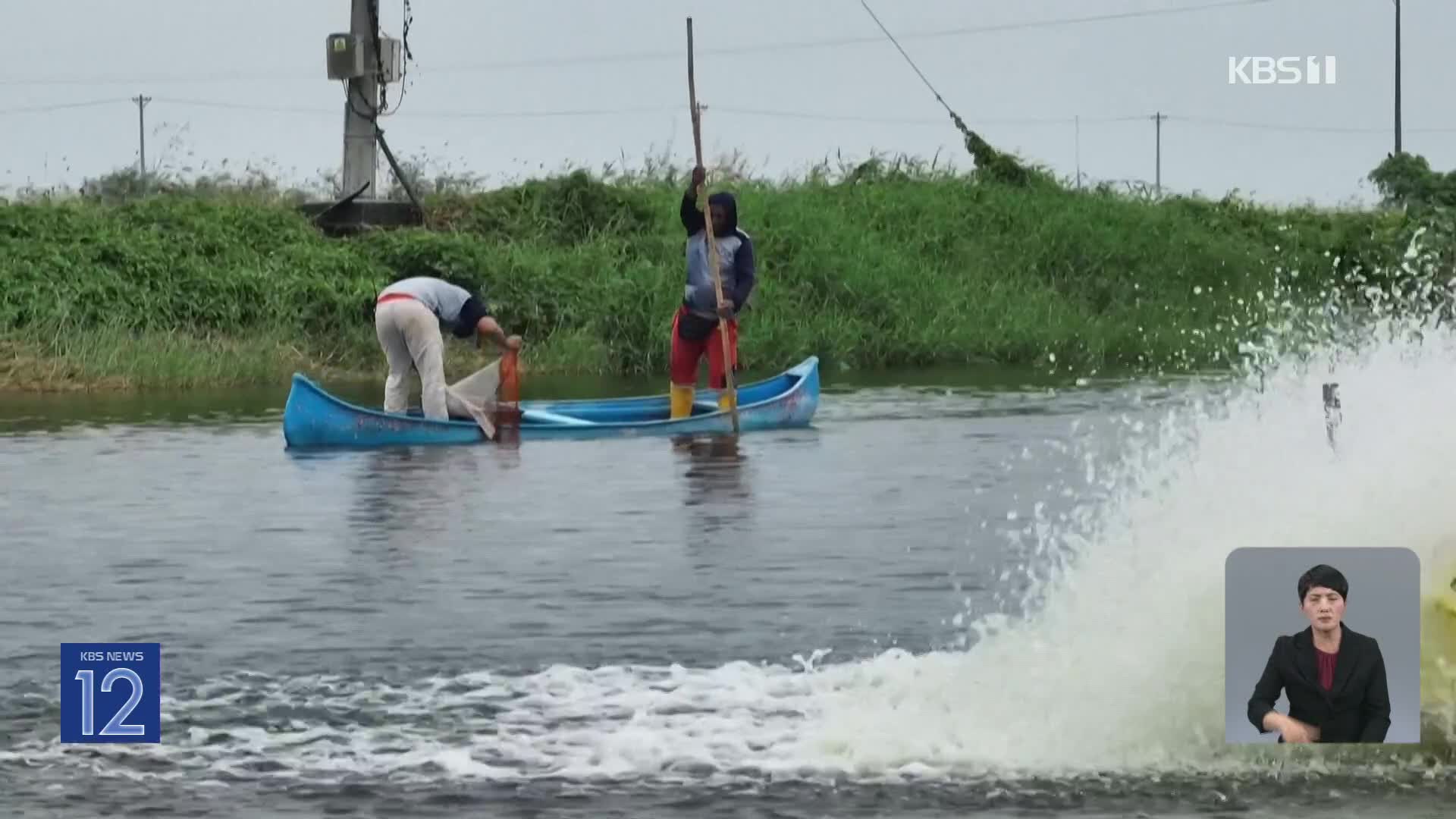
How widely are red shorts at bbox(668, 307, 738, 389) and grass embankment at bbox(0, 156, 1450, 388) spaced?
9.57 metres

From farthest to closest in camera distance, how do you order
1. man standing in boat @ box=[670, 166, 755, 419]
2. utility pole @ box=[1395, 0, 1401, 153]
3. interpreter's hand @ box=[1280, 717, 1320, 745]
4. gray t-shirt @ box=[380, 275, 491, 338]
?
1. utility pole @ box=[1395, 0, 1401, 153]
2. man standing in boat @ box=[670, 166, 755, 419]
3. gray t-shirt @ box=[380, 275, 491, 338]
4. interpreter's hand @ box=[1280, 717, 1320, 745]

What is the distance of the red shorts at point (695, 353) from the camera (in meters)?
21.4

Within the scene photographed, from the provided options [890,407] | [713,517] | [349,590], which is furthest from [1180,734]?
[890,407]

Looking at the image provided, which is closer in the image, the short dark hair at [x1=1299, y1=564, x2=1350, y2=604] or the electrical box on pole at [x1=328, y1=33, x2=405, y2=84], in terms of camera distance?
the short dark hair at [x1=1299, y1=564, x2=1350, y2=604]

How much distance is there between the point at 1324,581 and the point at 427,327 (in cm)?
1371

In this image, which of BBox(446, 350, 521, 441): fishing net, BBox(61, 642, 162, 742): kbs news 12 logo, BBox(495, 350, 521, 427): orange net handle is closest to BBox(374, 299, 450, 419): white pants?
BBox(446, 350, 521, 441): fishing net

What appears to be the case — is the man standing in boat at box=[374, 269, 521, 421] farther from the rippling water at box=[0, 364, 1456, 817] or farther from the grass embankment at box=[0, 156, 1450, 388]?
the grass embankment at box=[0, 156, 1450, 388]

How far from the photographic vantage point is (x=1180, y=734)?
8492 millimetres

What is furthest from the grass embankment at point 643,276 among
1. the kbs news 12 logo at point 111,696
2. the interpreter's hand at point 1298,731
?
the interpreter's hand at point 1298,731

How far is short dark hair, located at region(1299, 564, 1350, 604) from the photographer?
711 centimetres

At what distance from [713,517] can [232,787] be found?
7.59 meters

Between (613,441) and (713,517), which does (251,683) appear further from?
(613,441)

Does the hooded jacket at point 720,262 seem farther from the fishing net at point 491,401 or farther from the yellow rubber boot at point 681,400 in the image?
the fishing net at point 491,401

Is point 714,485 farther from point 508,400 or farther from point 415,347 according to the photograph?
point 508,400
